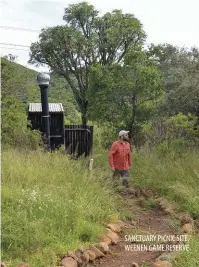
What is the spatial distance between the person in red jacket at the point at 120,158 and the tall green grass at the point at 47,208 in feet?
2.38

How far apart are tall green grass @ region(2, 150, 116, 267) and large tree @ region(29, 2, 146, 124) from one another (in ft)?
62.8

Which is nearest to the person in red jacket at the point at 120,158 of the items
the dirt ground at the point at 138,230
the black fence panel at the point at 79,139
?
the dirt ground at the point at 138,230

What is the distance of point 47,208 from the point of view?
4891 mm

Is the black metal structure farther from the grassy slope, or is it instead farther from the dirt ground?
the dirt ground

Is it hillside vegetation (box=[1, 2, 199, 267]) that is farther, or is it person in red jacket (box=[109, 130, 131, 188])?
person in red jacket (box=[109, 130, 131, 188])

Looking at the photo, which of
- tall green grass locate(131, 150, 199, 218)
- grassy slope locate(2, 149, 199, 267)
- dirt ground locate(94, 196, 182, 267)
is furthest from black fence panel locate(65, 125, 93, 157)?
dirt ground locate(94, 196, 182, 267)

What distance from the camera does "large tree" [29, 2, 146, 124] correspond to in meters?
24.8

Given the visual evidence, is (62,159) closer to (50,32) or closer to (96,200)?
(96,200)

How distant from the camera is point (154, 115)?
46.1 ft

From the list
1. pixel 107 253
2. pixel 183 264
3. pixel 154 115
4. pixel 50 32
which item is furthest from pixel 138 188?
pixel 50 32

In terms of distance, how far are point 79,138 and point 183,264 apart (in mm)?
8984

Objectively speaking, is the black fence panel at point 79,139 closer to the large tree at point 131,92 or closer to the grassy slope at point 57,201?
the large tree at point 131,92

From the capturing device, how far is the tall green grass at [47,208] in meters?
4.24

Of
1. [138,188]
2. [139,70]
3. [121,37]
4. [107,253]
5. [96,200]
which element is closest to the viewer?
[107,253]
